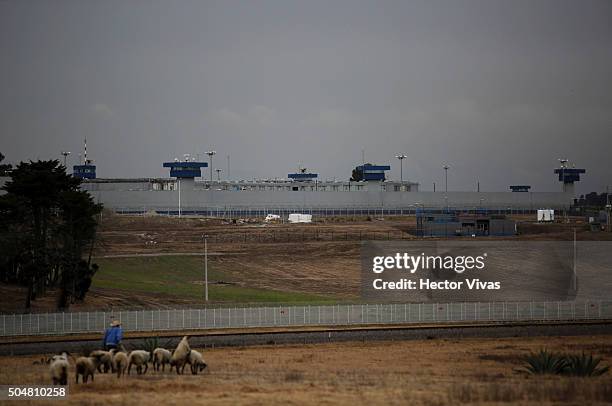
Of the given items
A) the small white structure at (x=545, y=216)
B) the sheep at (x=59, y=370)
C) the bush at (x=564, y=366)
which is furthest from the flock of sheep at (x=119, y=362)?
the small white structure at (x=545, y=216)

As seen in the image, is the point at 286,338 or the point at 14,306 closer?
the point at 286,338

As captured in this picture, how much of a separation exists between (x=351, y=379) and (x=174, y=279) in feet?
177

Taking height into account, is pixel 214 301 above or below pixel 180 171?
below

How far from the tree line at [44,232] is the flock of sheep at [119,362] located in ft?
95.6

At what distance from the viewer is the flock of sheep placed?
30141 millimetres

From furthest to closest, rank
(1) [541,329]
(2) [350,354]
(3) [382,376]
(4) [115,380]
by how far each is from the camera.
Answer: (1) [541,329], (2) [350,354], (3) [382,376], (4) [115,380]

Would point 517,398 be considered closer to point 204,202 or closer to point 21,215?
point 21,215

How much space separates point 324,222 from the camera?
16162cm

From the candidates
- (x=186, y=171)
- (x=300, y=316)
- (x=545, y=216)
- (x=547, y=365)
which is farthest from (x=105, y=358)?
(x=186, y=171)

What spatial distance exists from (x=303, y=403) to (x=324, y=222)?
13362cm

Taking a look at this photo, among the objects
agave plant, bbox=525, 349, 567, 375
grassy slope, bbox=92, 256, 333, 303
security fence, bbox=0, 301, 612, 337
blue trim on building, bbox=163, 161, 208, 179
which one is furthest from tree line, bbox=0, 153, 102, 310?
blue trim on building, bbox=163, 161, 208, 179

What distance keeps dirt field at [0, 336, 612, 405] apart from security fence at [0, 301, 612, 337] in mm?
7868

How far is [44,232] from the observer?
7194 cm

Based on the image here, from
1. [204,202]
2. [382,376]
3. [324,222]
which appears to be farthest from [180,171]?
[382,376]
